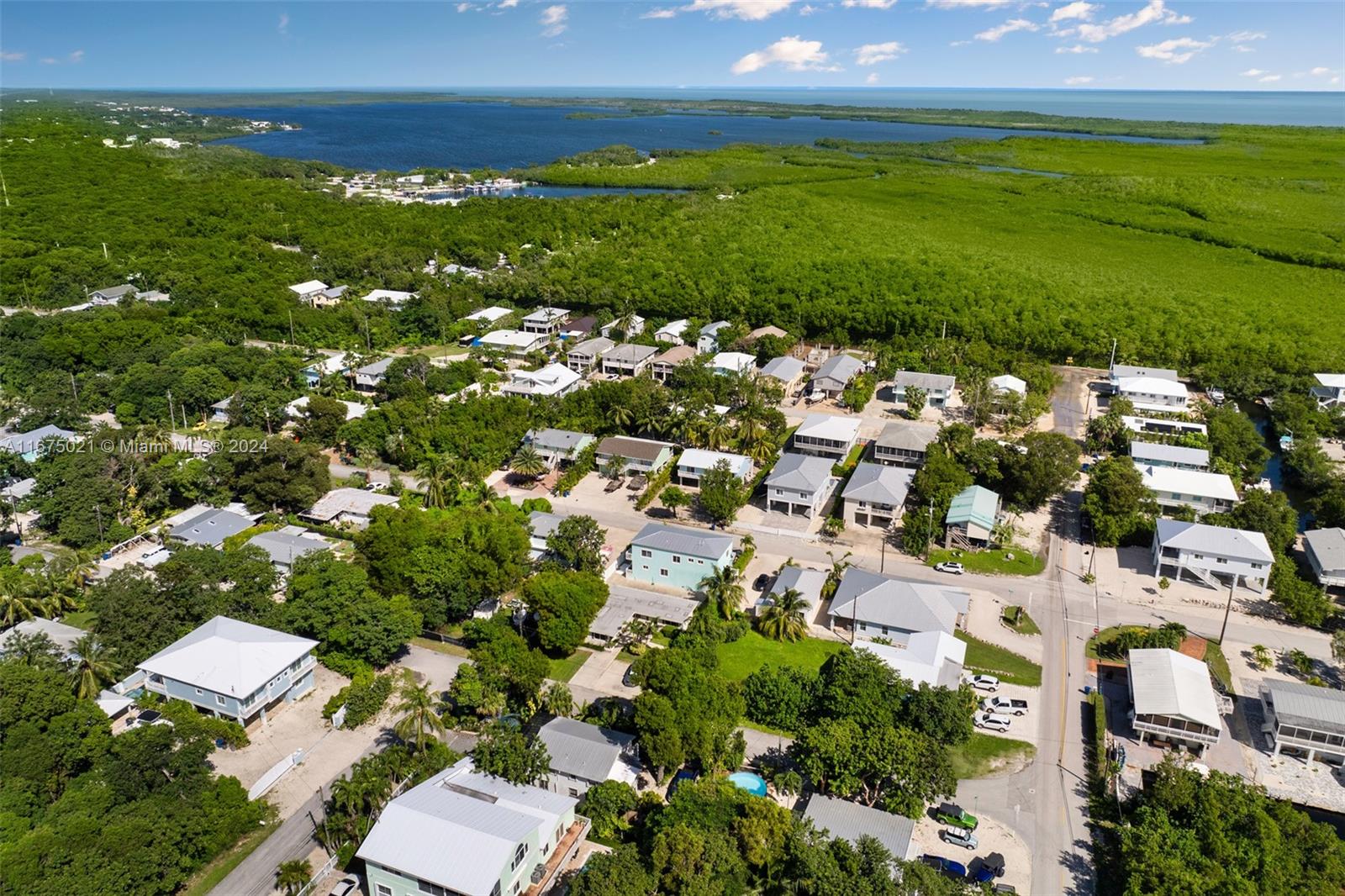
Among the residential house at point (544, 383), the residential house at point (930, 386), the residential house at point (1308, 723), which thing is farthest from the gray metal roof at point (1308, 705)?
the residential house at point (544, 383)

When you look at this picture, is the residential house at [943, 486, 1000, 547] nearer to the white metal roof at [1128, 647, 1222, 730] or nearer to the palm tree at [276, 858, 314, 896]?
the white metal roof at [1128, 647, 1222, 730]

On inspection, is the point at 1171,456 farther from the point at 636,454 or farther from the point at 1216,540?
the point at 636,454

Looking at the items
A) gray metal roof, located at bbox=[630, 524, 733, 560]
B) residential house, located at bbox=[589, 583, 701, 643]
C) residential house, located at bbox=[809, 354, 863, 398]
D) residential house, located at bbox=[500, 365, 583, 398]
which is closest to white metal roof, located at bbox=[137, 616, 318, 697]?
residential house, located at bbox=[589, 583, 701, 643]

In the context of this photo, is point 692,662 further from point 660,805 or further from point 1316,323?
point 1316,323

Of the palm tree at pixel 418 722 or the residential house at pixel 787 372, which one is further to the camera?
the residential house at pixel 787 372

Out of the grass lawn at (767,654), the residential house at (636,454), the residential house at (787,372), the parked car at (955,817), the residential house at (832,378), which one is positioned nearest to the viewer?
the parked car at (955,817)

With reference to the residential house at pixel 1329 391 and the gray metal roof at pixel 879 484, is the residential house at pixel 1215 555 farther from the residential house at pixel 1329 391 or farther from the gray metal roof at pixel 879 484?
the residential house at pixel 1329 391

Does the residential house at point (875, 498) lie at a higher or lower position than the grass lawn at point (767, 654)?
higher
